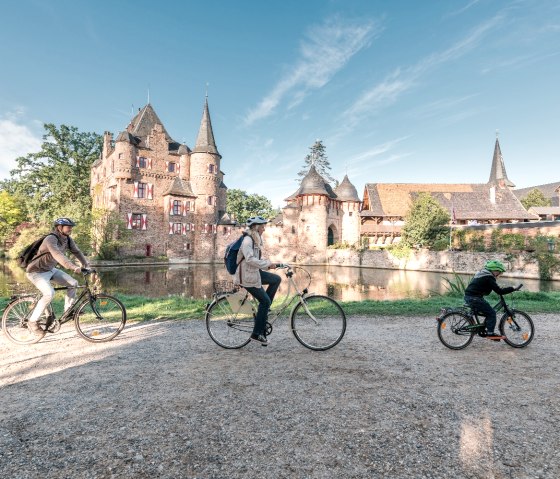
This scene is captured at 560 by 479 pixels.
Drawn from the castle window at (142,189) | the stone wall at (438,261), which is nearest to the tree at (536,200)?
the stone wall at (438,261)

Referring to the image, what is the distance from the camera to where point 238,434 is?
251 cm

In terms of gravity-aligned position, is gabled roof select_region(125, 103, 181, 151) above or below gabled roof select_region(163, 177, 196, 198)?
above

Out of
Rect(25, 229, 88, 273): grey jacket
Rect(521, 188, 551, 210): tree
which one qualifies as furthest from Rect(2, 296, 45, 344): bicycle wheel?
Rect(521, 188, 551, 210): tree

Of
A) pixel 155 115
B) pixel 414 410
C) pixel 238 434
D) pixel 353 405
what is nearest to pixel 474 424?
pixel 414 410

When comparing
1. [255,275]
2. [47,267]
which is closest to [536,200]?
[255,275]

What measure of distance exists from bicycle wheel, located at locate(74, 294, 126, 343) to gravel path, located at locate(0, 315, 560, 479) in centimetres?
49

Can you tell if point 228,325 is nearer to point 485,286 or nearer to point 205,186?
point 485,286

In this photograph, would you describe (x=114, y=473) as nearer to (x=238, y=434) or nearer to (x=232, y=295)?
(x=238, y=434)

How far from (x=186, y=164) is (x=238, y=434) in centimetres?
4246

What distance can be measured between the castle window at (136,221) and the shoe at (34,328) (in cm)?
3489

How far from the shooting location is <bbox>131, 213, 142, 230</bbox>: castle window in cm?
3730

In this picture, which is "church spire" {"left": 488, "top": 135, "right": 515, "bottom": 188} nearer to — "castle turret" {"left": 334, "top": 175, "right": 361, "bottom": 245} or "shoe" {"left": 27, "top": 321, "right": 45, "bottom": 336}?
"castle turret" {"left": 334, "top": 175, "right": 361, "bottom": 245}

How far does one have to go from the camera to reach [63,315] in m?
5.11

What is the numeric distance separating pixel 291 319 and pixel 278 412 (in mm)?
1923
